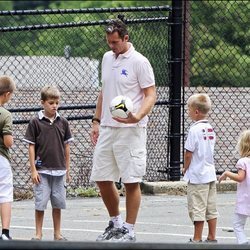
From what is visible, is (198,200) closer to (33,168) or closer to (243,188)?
(243,188)

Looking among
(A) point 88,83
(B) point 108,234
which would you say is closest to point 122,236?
(B) point 108,234

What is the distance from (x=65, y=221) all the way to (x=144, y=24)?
10.5 ft

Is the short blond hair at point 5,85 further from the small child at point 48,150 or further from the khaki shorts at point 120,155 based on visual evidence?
the khaki shorts at point 120,155

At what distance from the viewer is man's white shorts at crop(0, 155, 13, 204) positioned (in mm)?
7410

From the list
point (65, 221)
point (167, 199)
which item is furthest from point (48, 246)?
point (167, 199)

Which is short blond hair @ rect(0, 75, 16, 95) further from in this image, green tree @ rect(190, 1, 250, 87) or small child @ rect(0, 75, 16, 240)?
green tree @ rect(190, 1, 250, 87)

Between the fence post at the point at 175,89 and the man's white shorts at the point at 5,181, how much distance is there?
159 inches

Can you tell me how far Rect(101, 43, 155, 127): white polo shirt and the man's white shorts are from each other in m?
0.87

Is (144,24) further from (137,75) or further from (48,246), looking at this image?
(48,246)

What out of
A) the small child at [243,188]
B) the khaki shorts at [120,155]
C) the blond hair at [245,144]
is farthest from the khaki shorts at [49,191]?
the blond hair at [245,144]

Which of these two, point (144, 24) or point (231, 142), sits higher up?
point (144, 24)

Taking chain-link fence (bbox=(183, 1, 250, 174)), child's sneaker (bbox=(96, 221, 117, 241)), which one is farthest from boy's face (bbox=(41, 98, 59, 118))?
chain-link fence (bbox=(183, 1, 250, 174))

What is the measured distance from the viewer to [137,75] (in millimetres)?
7598

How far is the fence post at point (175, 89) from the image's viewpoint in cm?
1115
